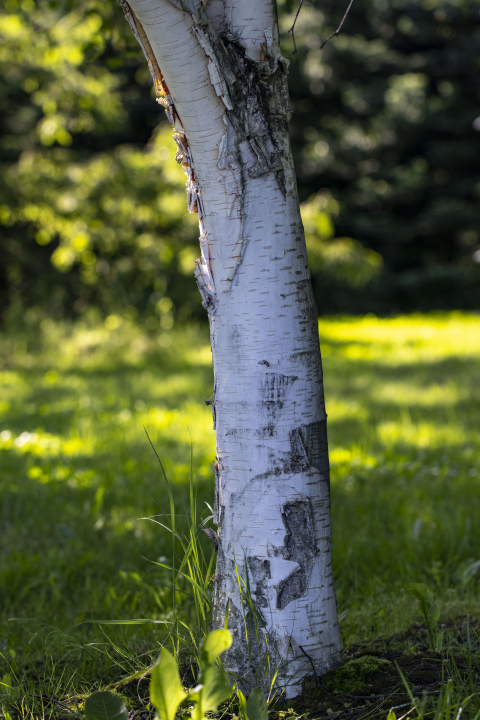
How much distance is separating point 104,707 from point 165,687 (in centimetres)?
16

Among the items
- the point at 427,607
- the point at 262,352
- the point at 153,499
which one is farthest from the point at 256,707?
the point at 153,499

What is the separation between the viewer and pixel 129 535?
285 centimetres

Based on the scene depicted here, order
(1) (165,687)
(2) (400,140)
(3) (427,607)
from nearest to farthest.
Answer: (1) (165,687)
(3) (427,607)
(2) (400,140)

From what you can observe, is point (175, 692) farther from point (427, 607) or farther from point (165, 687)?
point (427, 607)

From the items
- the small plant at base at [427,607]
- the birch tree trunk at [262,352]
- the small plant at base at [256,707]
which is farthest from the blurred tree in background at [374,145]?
the small plant at base at [256,707]

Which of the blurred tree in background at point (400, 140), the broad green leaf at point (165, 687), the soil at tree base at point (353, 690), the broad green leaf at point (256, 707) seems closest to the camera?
the broad green leaf at point (165, 687)

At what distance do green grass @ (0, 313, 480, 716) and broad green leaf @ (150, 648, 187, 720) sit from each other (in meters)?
0.50

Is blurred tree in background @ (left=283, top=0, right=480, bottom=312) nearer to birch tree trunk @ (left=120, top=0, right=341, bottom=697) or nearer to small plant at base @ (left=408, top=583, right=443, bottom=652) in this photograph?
birch tree trunk @ (left=120, top=0, right=341, bottom=697)

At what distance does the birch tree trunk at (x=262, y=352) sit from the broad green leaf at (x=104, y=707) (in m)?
0.40

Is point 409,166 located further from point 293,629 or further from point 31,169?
point 293,629

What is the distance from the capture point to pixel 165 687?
3.42 feet

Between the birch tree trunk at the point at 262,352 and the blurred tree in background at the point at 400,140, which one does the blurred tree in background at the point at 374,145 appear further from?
the birch tree trunk at the point at 262,352

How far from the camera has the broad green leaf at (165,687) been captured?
1029 millimetres

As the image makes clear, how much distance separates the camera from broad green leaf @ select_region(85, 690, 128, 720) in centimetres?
111
